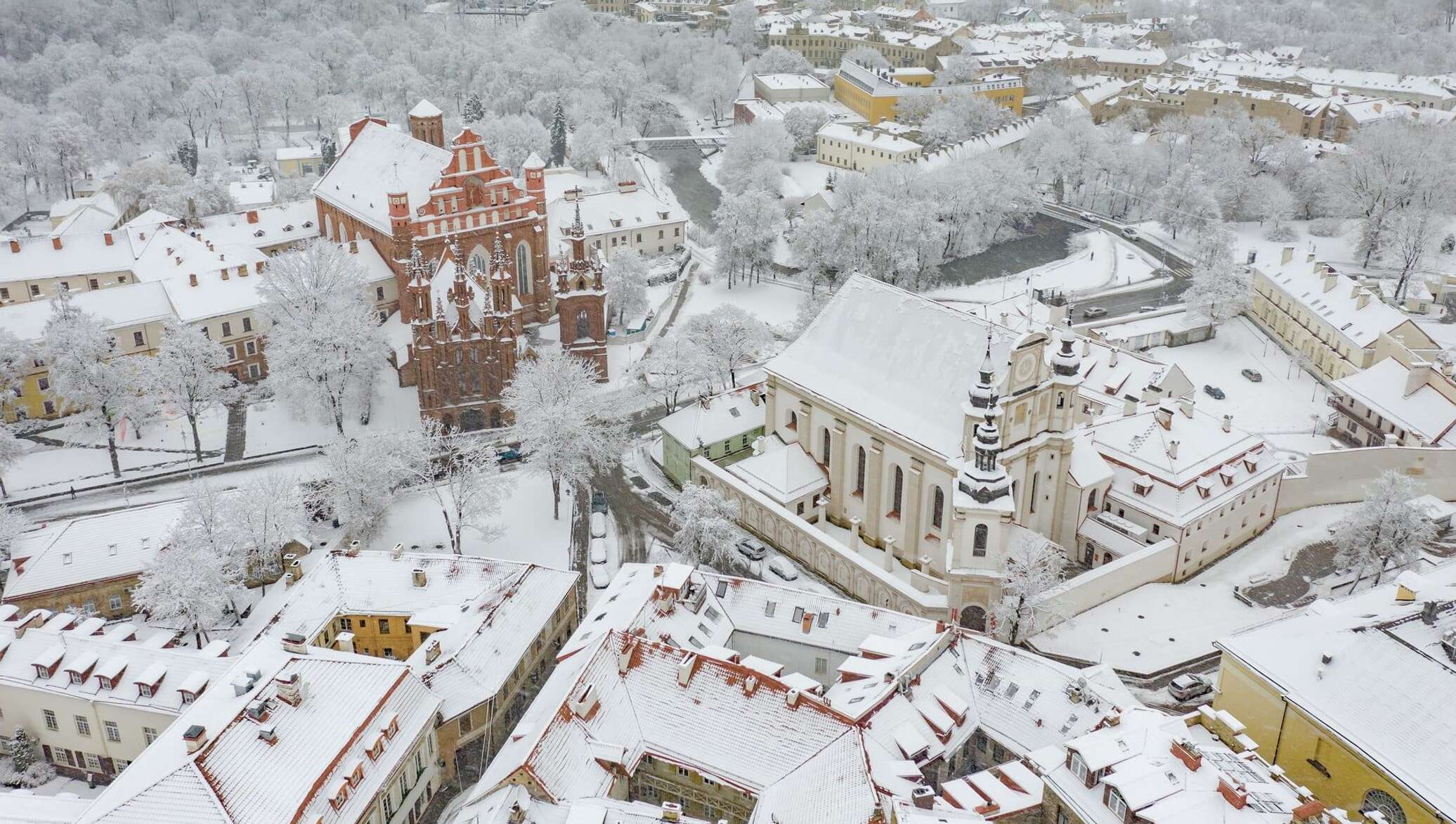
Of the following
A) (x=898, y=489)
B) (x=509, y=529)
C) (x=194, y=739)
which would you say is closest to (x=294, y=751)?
(x=194, y=739)

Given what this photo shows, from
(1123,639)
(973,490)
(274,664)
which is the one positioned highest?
(973,490)

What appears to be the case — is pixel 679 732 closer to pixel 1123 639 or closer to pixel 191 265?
pixel 1123 639

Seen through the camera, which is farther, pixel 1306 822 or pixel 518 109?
pixel 518 109

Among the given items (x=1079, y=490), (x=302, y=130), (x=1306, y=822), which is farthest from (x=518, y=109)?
(x=1306, y=822)

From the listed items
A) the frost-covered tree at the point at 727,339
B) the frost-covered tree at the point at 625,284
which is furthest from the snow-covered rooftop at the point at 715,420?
the frost-covered tree at the point at 625,284

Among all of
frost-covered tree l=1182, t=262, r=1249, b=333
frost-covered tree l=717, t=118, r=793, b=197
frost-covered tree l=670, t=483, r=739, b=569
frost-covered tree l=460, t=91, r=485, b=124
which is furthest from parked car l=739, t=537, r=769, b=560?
frost-covered tree l=460, t=91, r=485, b=124

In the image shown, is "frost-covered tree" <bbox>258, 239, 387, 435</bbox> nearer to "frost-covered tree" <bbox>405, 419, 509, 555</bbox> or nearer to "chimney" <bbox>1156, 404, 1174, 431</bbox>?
"frost-covered tree" <bbox>405, 419, 509, 555</bbox>
